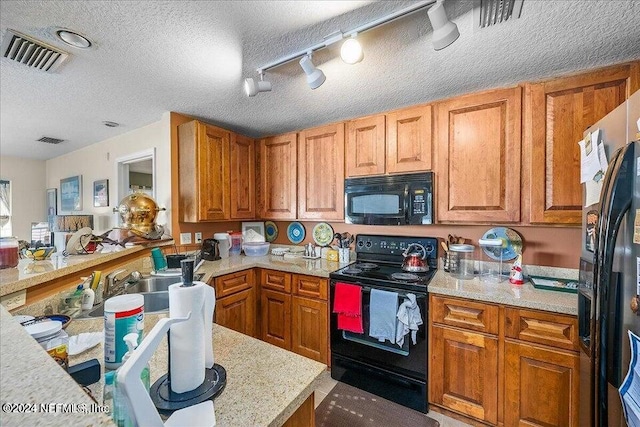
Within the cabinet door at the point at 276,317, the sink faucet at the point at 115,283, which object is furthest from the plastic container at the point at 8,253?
the cabinet door at the point at 276,317

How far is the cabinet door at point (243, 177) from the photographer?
2.78 metres

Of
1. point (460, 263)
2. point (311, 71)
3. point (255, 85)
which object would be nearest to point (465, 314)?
point (460, 263)

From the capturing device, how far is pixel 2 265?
1.34m

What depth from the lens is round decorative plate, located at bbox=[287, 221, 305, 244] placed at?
10.2 feet

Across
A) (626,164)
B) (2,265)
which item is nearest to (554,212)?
(626,164)

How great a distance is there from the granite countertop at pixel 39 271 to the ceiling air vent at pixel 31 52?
114cm

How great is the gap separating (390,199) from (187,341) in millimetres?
1852

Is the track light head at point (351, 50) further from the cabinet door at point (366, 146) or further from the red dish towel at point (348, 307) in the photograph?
the red dish towel at point (348, 307)

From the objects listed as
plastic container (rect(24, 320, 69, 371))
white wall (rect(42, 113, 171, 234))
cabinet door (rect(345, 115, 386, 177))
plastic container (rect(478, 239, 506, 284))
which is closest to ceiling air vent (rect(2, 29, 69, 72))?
white wall (rect(42, 113, 171, 234))

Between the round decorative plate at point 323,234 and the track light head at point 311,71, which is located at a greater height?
the track light head at point 311,71

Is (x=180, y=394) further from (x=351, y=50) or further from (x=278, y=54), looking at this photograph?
(x=278, y=54)

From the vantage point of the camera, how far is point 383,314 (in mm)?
1855

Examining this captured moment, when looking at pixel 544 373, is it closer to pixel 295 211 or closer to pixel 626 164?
pixel 626 164

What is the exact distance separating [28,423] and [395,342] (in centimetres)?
183
